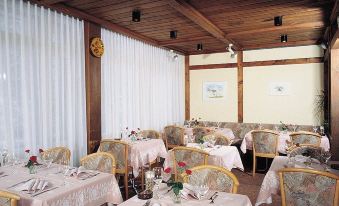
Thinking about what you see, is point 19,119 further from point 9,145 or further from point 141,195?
point 141,195

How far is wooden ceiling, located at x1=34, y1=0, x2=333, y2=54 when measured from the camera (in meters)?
4.10

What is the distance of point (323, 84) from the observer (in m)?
6.85

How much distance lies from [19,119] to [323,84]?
21.8 feet

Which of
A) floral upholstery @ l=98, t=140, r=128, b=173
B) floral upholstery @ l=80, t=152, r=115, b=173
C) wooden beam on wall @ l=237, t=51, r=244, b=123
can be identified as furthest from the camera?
wooden beam on wall @ l=237, t=51, r=244, b=123

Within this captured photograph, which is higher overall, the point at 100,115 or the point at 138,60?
the point at 138,60

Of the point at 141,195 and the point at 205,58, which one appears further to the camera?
the point at 205,58

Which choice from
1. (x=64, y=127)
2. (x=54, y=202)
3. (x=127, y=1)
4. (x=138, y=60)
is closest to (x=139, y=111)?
(x=138, y=60)

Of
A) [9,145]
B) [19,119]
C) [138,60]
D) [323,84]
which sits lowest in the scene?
[9,145]

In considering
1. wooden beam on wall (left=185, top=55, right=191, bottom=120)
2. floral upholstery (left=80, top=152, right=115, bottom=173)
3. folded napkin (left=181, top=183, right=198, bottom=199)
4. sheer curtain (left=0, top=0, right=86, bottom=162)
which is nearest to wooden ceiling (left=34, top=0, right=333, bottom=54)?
sheer curtain (left=0, top=0, right=86, bottom=162)

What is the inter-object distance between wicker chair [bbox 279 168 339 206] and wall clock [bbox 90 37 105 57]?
361 centimetres

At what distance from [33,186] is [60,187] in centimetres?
22

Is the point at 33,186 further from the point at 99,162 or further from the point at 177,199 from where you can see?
the point at 177,199

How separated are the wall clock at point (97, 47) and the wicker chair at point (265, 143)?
11.1 ft

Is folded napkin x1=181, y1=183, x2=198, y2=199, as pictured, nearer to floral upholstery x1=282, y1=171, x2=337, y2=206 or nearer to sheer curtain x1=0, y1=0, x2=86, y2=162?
floral upholstery x1=282, y1=171, x2=337, y2=206
